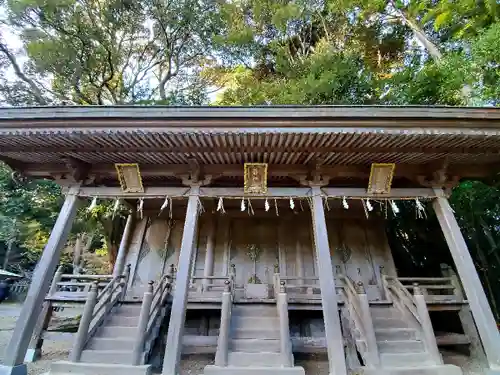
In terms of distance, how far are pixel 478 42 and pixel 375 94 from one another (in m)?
4.17

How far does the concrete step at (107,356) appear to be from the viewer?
5242 mm

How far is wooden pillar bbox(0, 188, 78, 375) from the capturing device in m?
4.77

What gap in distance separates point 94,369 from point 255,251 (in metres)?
4.56

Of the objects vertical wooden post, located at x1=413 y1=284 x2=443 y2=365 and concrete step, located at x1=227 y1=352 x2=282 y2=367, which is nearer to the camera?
concrete step, located at x1=227 y1=352 x2=282 y2=367

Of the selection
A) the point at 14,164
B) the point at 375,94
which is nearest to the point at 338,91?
the point at 375,94

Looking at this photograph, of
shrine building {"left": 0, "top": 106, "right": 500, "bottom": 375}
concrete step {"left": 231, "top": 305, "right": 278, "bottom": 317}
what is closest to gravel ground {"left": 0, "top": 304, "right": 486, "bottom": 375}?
shrine building {"left": 0, "top": 106, "right": 500, "bottom": 375}

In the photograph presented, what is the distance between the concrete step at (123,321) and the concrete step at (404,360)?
492 cm

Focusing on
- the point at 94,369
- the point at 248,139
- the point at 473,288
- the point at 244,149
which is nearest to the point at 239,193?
the point at 244,149

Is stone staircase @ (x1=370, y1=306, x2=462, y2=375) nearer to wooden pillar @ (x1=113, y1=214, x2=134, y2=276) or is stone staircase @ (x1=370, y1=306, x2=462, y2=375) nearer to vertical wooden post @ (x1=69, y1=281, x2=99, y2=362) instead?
vertical wooden post @ (x1=69, y1=281, x2=99, y2=362)

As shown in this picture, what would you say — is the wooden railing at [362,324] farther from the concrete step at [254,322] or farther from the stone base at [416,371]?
the concrete step at [254,322]

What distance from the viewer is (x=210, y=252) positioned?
8180 millimetres

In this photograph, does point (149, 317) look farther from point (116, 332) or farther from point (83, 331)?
point (83, 331)

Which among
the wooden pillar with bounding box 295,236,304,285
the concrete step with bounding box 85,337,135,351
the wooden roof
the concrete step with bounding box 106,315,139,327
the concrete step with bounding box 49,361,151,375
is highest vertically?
the wooden roof

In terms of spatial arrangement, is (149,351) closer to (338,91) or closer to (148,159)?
(148,159)
